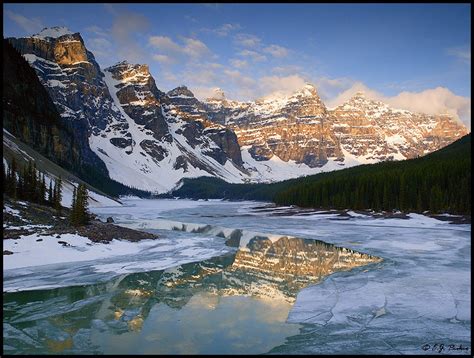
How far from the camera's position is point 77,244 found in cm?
2773

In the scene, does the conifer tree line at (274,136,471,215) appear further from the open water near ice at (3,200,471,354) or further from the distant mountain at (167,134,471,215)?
the open water near ice at (3,200,471,354)

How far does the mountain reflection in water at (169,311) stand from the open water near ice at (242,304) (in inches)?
1.8

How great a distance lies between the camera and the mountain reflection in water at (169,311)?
11.7 m

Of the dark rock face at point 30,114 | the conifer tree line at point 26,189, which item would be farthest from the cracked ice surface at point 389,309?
the dark rock face at point 30,114

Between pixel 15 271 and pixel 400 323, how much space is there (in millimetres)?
18650

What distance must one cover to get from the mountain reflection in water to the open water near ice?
0.05 metres

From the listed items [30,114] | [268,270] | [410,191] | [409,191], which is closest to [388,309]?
[268,270]

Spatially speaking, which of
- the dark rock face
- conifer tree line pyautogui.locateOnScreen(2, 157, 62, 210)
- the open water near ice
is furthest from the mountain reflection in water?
the dark rock face

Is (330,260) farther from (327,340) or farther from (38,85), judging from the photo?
(38,85)

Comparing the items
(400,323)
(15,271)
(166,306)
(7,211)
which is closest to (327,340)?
(400,323)

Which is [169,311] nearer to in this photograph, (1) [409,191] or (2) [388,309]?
(2) [388,309]

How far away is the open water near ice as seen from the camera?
38.7 feet

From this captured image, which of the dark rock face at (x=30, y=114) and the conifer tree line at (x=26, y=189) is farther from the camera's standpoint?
the dark rock face at (x=30, y=114)

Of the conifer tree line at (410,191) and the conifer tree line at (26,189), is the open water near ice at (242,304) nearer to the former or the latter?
the conifer tree line at (26,189)
